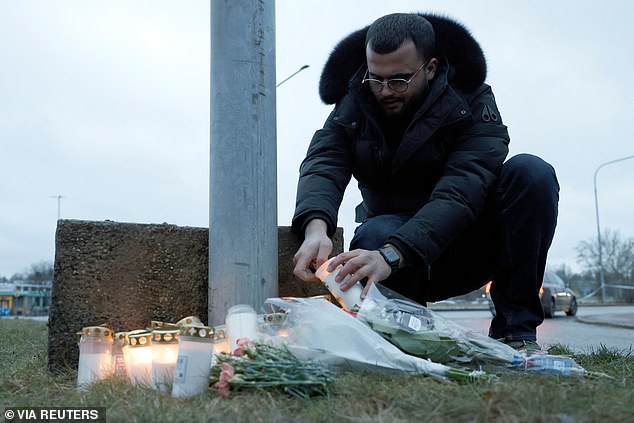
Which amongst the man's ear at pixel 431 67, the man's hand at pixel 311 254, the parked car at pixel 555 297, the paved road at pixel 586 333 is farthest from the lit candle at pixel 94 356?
the parked car at pixel 555 297

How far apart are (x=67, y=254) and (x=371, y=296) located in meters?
1.33

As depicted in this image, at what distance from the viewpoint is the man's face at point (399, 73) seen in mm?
2930

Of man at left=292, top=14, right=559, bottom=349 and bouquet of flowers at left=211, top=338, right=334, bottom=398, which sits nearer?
bouquet of flowers at left=211, top=338, right=334, bottom=398

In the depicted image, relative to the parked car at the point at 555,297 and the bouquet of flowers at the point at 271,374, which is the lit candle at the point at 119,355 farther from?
the parked car at the point at 555,297

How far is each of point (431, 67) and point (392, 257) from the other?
107 centimetres

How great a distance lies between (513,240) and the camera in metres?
3.04

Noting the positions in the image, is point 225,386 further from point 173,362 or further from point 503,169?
point 503,169

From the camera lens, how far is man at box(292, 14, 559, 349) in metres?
2.89

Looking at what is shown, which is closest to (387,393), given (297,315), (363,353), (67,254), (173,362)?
(363,353)

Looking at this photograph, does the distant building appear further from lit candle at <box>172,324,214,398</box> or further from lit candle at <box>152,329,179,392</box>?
lit candle at <box>172,324,214,398</box>

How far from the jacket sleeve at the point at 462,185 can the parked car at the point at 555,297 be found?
491 inches

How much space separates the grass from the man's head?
53.1 inches

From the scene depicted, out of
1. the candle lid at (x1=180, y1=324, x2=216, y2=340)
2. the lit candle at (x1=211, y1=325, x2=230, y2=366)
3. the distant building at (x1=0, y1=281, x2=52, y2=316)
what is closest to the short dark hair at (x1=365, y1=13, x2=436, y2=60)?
the lit candle at (x1=211, y1=325, x2=230, y2=366)

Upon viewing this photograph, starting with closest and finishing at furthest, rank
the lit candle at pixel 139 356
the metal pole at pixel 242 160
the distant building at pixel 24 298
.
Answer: the lit candle at pixel 139 356
the metal pole at pixel 242 160
the distant building at pixel 24 298
